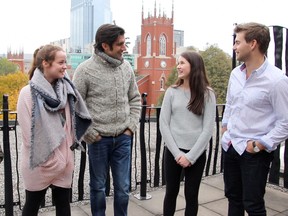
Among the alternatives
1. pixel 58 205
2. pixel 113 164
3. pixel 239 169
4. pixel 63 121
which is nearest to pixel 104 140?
pixel 113 164

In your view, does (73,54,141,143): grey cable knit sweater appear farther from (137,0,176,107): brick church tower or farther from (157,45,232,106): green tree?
(137,0,176,107): brick church tower

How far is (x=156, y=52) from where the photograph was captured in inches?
2208

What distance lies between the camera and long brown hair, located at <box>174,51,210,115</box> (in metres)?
2.45

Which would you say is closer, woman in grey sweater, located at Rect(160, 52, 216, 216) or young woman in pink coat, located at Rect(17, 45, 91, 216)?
young woman in pink coat, located at Rect(17, 45, 91, 216)

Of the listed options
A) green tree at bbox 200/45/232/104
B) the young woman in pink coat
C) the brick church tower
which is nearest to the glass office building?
the brick church tower

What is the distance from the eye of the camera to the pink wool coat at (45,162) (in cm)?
197

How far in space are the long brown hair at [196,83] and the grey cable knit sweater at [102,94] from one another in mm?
554

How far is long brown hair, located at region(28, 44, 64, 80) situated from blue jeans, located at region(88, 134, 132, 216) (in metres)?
0.75

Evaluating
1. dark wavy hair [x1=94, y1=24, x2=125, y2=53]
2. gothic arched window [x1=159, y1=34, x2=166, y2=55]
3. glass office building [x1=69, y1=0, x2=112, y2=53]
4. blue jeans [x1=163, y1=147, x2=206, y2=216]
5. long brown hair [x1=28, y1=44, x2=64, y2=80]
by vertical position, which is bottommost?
blue jeans [x1=163, y1=147, x2=206, y2=216]

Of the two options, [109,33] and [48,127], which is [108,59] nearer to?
[109,33]

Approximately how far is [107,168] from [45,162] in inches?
26.0

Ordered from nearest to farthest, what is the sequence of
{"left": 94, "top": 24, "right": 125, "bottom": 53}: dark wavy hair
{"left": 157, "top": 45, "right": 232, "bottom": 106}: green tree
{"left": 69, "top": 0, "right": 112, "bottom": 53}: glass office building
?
{"left": 94, "top": 24, "right": 125, "bottom": 53}: dark wavy hair → {"left": 157, "top": 45, "right": 232, "bottom": 106}: green tree → {"left": 69, "top": 0, "right": 112, "bottom": 53}: glass office building

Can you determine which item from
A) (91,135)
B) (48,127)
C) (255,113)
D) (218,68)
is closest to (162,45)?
(218,68)

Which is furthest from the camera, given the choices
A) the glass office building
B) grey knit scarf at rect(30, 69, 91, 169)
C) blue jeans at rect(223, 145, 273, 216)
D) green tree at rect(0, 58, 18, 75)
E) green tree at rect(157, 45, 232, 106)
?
the glass office building
